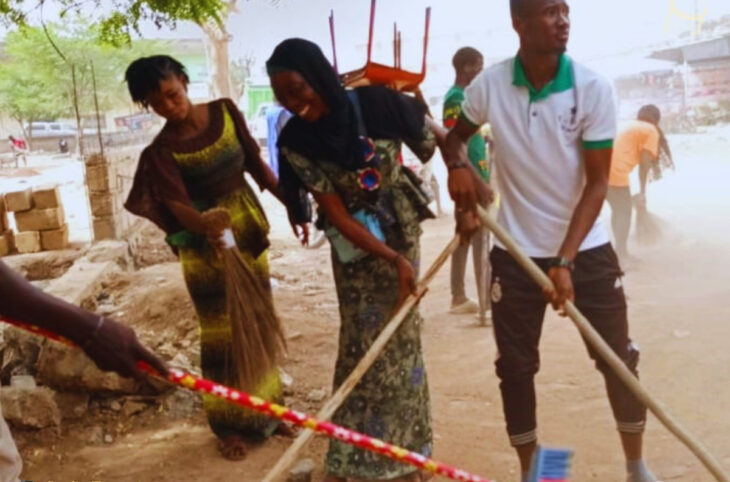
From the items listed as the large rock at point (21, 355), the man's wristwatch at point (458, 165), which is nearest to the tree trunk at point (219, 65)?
the large rock at point (21, 355)

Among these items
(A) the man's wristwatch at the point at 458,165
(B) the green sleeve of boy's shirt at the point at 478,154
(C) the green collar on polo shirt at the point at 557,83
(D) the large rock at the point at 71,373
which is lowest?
(D) the large rock at the point at 71,373

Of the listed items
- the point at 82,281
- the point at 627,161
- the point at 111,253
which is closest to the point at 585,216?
the point at 82,281

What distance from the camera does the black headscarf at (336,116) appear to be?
2.73m

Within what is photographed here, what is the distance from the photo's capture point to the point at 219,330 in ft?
12.0

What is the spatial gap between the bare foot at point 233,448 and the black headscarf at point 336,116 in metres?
1.50

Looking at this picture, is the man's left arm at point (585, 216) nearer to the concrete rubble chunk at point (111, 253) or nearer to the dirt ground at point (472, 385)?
the dirt ground at point (472, 385)

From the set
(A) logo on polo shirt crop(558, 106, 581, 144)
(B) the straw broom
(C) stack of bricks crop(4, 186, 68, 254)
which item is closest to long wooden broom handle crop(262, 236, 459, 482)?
(A) logo on polo shirt crop(558, 106, 581, 144)

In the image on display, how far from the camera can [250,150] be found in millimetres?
3600

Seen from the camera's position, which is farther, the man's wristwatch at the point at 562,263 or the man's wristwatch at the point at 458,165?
the man's wristwatch at the point at 458,165

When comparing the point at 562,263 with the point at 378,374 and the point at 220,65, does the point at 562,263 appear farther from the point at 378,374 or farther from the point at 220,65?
the point at 220,65

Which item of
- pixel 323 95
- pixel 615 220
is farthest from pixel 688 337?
pixel 323 95

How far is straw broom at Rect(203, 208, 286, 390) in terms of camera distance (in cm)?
350

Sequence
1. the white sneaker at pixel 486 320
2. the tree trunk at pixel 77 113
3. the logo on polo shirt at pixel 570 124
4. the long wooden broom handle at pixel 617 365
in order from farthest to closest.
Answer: the tree trunk at pixel 77 113, the white sneaker at pixel 486 320, the logo on polo shirt at pixel 570 124, the long wooden broom handle at pixel 617 365

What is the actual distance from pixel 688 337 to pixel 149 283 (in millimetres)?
4254
